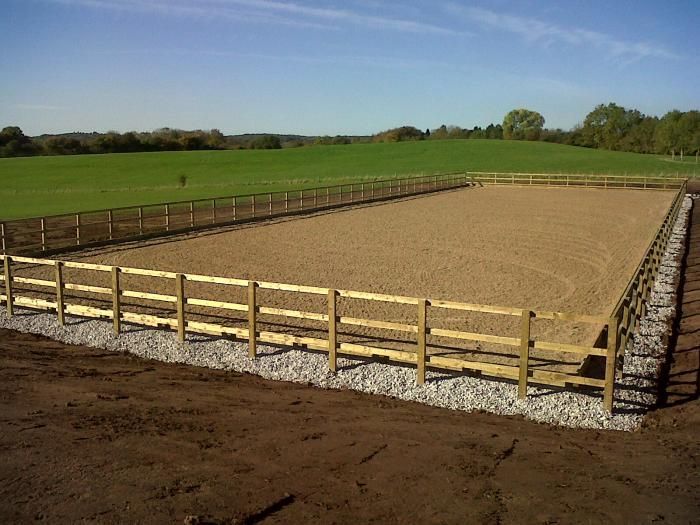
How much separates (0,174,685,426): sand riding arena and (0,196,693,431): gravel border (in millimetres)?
139

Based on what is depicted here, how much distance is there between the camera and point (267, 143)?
13100 centimetres

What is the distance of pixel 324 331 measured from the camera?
40.1 ft

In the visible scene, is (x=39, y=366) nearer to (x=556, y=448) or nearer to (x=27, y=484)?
(x=27, y=484)

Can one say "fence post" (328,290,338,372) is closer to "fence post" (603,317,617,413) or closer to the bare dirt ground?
the bare dirt ground

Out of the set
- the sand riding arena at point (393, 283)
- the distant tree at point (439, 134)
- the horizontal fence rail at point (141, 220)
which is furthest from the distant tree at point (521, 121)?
the sand riding arena at point (393, 283)

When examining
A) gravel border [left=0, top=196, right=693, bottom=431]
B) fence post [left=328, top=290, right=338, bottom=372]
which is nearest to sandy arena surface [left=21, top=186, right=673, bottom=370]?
gravel border [left=0, top=196, right=693, bottom=431]

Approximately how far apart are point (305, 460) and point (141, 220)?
842 inches

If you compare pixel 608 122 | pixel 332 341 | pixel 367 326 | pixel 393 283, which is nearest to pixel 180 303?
pixel 332 341

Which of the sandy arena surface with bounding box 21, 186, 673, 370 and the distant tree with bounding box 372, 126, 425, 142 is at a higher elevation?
the distant tree with bounding box 372, 126, 425, 142

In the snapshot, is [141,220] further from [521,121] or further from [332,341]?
[521,121]

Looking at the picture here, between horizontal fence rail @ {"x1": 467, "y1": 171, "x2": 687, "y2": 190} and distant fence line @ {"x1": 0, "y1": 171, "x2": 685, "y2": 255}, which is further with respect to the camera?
horizontal fence rail @ {"x1": 467, "y1": 171, "x2": 687, "y2": 190}

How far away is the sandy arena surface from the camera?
14.5m

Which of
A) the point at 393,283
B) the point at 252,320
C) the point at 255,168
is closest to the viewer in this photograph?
the point at 252,320

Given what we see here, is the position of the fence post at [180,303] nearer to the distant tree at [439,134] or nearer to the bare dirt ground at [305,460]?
the bare dirt ground at [305,460]
